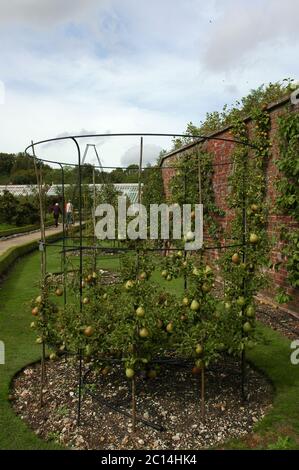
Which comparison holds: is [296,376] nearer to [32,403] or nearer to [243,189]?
[243,189]

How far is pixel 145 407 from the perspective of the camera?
353 centimetres

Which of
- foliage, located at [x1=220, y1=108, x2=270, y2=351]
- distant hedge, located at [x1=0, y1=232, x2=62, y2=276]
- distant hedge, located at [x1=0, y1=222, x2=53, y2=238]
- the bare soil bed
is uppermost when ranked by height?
foliage, located at [x1=220, y1=108, x2=270, y2=351]

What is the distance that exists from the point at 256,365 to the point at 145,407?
150cm

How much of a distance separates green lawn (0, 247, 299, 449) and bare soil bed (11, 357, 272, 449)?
10 cm

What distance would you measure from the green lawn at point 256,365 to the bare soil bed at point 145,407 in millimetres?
96

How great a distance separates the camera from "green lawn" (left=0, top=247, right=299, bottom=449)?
3.05 meters

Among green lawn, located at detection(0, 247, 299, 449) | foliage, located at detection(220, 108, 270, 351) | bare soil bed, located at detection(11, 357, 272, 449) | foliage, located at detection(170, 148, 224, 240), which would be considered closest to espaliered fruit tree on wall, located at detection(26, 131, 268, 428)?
foliage, located at detection(220, 108, 270, 351)

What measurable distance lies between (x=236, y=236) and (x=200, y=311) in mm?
946

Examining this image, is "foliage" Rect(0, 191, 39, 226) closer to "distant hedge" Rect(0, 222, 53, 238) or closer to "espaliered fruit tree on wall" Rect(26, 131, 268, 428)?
"distant hedge" Rect(0, 222, 53, 238)

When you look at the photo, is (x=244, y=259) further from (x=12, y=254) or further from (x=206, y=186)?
(x=12, y=254)

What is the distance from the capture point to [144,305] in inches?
125

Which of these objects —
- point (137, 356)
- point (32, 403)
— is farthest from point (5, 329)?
point (137, 356)

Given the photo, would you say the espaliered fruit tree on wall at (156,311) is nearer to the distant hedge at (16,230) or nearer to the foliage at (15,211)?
the distant hedge at (16,230)

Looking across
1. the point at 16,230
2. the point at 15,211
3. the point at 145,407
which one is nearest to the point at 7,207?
the point at 15,211
